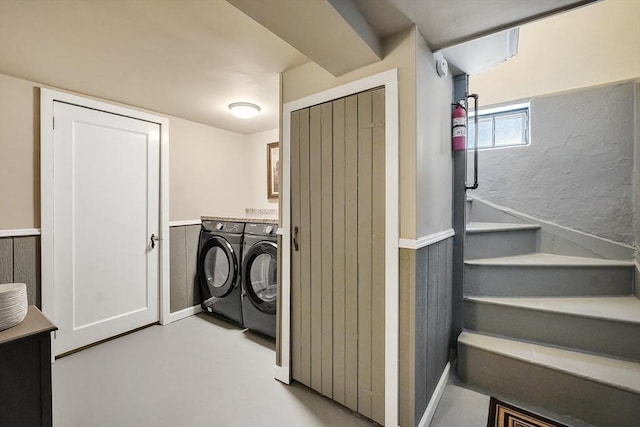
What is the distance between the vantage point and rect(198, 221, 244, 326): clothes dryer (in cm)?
271

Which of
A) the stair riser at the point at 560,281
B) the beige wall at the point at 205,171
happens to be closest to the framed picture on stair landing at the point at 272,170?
the beige wall at the point at 205,171

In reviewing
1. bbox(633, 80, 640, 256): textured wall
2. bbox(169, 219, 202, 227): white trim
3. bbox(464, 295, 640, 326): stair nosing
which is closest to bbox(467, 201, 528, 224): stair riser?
bbox(633, 80, 640, 256): textured wall

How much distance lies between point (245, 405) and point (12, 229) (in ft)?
6.86

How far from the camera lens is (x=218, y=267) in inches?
117

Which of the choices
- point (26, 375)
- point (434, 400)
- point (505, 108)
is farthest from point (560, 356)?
point (26, 375)

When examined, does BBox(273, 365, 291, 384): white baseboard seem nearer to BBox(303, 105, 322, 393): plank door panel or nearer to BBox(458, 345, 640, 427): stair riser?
BBox(303, 105, 322, 393): plank door panel

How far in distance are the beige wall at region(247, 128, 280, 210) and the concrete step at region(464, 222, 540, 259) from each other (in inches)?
84.2

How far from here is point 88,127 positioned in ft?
7.71

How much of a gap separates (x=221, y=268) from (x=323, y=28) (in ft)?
7.98

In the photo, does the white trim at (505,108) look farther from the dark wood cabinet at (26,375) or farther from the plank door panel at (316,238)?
the dark wood cabinet at (26,375)

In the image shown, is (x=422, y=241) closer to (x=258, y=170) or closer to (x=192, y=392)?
(x=192, y=392)

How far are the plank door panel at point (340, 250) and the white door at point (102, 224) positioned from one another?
5.68 feet

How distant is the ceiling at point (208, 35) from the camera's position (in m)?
1.20

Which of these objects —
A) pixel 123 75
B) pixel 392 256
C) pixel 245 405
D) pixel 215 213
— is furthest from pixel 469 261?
pixel 123 75
